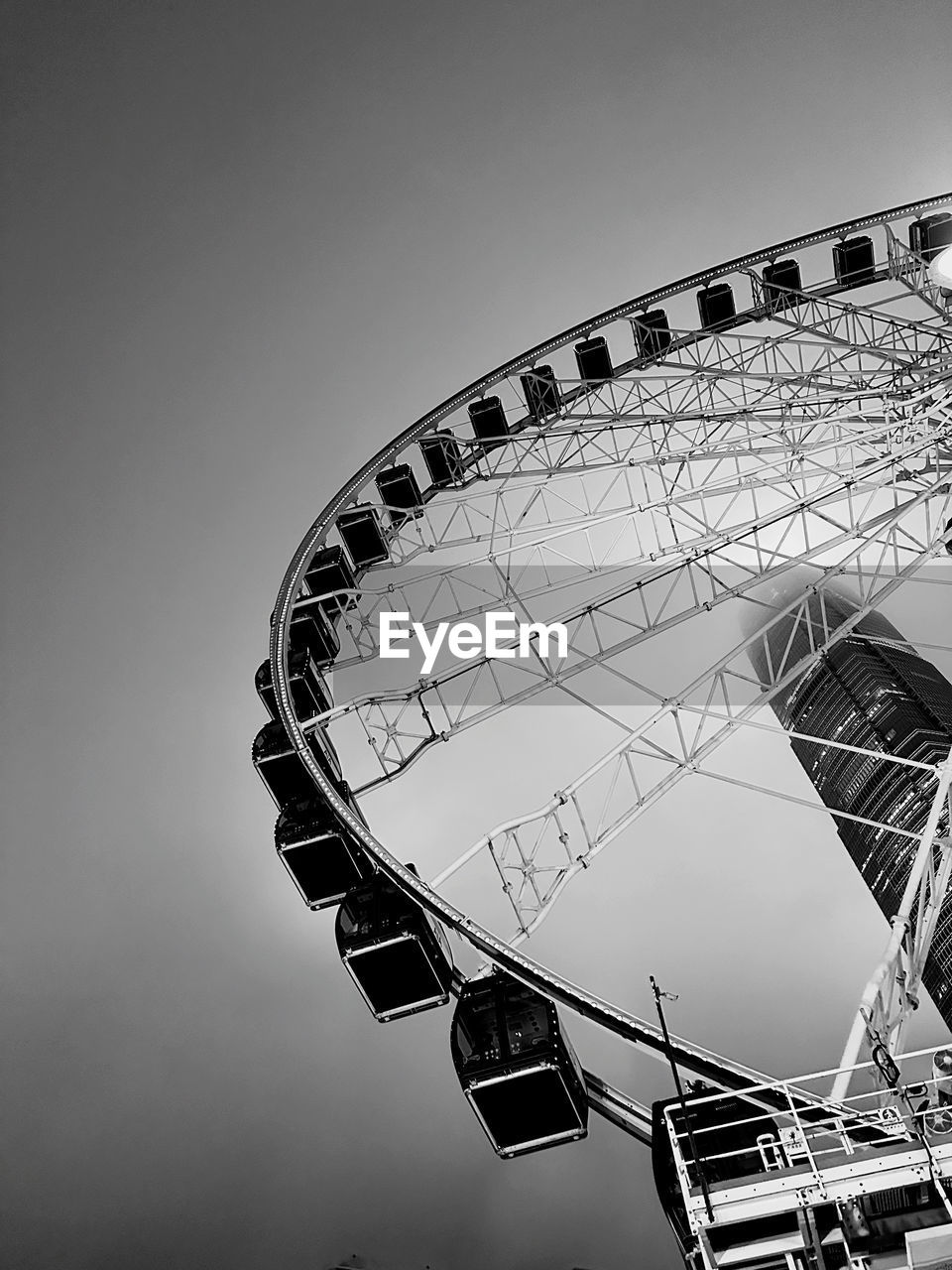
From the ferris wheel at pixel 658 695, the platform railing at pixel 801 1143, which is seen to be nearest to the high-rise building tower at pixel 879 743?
the ferris wheel at pixel 658 695

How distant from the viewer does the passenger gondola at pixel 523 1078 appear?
1170 centimetres

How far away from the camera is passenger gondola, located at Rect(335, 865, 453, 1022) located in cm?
1376

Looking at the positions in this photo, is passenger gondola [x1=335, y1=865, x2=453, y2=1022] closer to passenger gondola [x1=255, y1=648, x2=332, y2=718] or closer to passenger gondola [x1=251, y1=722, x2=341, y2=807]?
passenger gondola [x1=251, y1=722, x2=341, y2=807]

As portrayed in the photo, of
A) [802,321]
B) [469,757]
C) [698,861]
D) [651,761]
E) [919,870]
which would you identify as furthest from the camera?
[698,861]

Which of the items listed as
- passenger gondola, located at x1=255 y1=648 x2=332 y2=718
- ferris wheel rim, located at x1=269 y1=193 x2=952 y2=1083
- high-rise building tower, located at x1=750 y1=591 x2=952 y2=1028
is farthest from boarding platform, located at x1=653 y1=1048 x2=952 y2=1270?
high-rise building tower, located at x1=750 y1=591 x2=952 y2=1028

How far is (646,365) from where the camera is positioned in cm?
2339

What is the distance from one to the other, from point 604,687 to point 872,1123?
4207 centimetres

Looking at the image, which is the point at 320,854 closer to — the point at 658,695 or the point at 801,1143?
the point at 658,695

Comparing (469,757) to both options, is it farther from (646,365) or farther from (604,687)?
(646,365)

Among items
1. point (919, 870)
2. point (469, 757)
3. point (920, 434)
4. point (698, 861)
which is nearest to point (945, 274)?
point (920, 434)

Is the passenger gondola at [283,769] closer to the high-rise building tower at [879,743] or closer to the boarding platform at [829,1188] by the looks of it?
the boarding platform at [829,1188]

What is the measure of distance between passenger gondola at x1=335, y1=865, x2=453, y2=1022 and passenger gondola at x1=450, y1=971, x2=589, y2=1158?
5.04 feet

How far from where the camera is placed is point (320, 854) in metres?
16.4

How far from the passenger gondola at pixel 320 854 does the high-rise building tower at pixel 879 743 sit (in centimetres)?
3862
